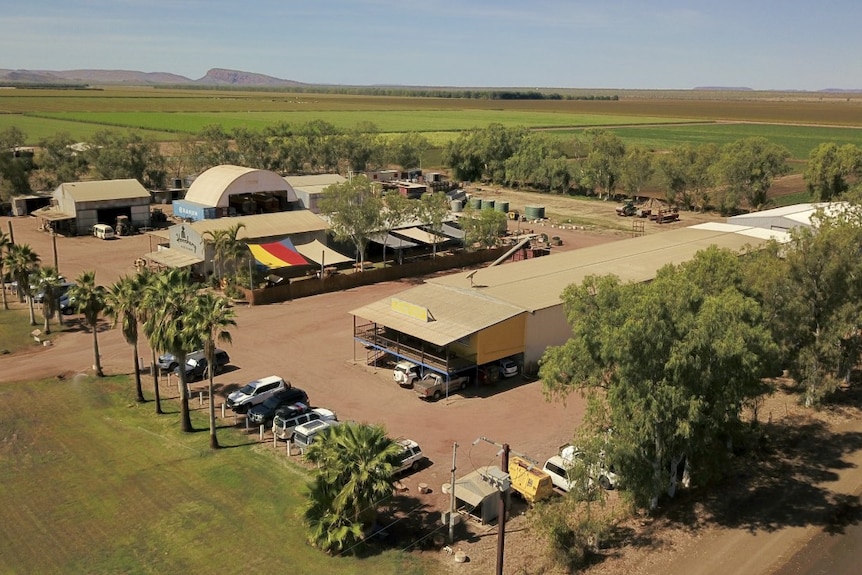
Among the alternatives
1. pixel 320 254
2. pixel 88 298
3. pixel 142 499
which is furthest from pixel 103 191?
pixel 142 499

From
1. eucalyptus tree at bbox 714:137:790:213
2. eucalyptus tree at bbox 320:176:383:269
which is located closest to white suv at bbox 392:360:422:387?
eucalyptus tree at bbox 320:176:383:269

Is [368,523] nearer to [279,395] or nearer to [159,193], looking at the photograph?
[279,395]

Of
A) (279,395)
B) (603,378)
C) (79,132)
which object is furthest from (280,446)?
(79,132)

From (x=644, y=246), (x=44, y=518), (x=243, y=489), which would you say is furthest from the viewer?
(x=644, y=246)

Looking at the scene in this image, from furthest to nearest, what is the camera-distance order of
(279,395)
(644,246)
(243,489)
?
(644,246), (279,395), (243,489)

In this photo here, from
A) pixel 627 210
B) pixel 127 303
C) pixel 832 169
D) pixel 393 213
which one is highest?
pixel 832 169

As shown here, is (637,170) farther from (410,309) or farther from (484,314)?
(410,309)

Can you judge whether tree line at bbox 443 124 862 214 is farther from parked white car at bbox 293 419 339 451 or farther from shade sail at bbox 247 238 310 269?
parked white car at bbox 293 419 339 451
